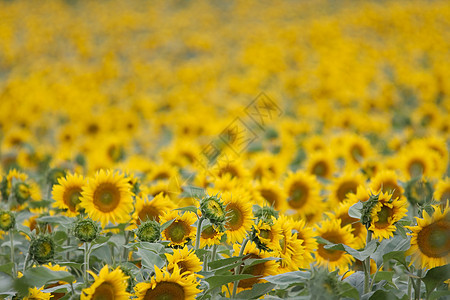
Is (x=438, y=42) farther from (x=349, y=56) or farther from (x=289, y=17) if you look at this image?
(x=289, y=17)

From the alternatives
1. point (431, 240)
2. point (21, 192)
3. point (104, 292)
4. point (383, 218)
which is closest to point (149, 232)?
point (104, 292)

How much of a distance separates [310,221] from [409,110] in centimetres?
405

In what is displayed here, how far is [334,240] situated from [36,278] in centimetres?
129

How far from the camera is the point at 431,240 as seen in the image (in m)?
1.67

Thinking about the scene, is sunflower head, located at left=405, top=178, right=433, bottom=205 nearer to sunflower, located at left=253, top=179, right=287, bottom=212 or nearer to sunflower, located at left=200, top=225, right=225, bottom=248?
sunflower, located at left=253, top=179, right=287, bottom=212

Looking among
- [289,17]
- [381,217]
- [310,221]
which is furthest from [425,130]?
[289,17]

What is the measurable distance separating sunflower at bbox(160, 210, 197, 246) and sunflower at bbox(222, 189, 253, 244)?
141mm

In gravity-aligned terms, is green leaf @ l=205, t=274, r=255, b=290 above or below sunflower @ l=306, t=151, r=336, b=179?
above

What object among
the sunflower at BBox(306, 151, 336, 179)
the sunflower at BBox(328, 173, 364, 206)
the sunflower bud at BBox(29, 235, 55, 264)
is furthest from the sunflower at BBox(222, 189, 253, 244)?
the sunflower at BBox(306, 151, 336, 179)

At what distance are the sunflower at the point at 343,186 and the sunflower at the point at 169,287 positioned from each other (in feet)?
5.32

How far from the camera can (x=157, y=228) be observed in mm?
1786

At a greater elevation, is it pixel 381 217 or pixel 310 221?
pixel 381 217

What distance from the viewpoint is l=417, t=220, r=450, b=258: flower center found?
1644mm

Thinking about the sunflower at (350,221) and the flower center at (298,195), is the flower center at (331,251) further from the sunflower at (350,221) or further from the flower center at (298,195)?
the flower center at (298,195)
